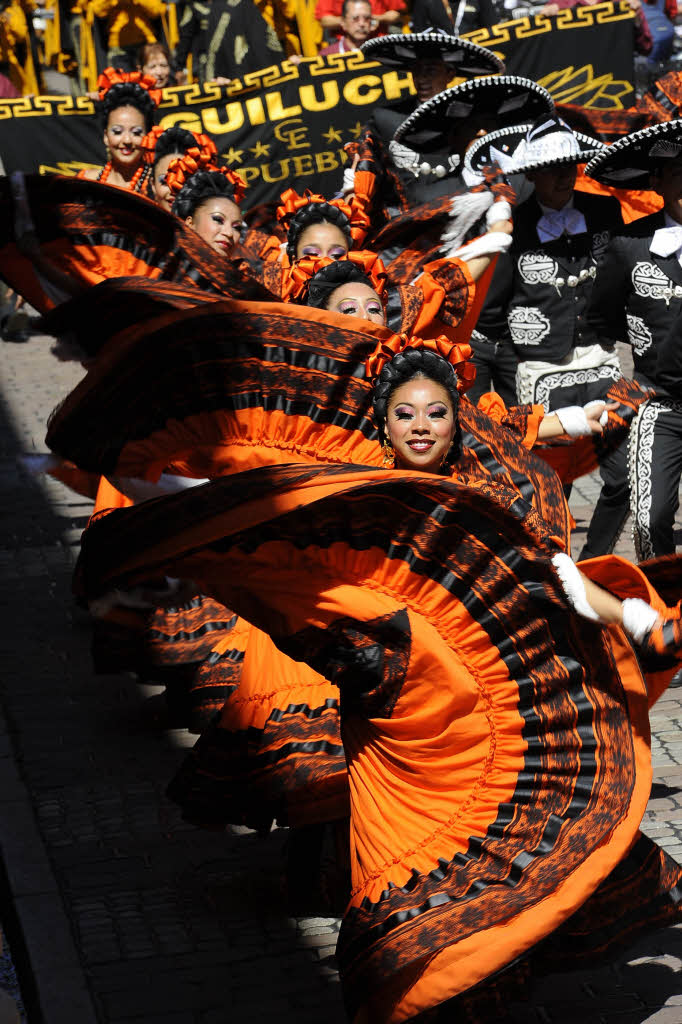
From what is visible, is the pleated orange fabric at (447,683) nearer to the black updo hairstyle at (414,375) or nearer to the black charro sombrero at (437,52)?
the black updo hairstyle at (414,375)

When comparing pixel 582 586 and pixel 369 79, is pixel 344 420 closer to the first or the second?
pixel 582 586

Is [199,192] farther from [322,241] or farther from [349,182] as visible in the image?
[349,182]

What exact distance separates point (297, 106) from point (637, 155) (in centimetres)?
548

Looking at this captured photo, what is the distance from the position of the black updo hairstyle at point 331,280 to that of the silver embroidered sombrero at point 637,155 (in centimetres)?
164

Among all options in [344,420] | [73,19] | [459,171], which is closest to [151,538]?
[344,420]

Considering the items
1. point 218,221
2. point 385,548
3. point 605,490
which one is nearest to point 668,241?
point 605,490

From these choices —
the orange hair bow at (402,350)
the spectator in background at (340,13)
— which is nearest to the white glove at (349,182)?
the orange hair bow at (402,350)

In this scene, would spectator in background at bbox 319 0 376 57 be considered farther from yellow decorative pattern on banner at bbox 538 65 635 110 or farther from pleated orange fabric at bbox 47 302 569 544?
pleated orange fabric at bbox 47 302 569 544

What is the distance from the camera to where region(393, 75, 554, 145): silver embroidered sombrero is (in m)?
7.94

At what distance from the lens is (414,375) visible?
13.6ft

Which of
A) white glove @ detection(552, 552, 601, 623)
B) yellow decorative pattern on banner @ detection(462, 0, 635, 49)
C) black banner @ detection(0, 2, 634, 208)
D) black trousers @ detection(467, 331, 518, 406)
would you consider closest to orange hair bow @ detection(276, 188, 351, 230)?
black trousers @ detection(467, 331, 518, 406)

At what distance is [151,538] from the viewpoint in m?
3.63

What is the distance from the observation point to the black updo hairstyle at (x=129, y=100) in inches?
322

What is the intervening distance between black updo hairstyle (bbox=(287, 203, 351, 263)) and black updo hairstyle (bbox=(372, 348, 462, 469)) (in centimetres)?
172
